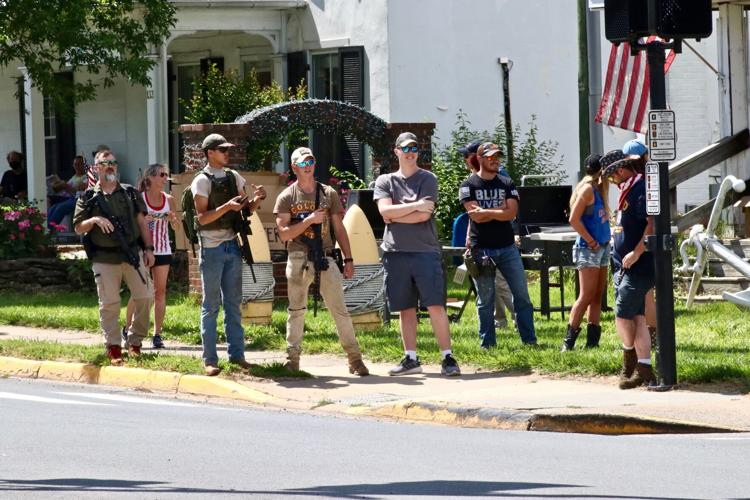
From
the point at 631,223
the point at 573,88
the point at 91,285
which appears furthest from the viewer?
the point at 573,88

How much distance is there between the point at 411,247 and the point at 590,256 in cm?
214

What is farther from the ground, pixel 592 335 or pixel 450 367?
pixel 592 335

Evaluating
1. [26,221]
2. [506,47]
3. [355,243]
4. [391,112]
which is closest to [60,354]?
[355,243]

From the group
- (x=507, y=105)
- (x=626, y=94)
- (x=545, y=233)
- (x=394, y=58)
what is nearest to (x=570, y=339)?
(x=545, y=233)

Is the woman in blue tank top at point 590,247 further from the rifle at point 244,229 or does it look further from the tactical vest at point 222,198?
the tactical vest at point 222,198

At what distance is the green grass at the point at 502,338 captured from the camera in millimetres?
12906

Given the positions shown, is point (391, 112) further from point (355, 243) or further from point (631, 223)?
point (631, 223)

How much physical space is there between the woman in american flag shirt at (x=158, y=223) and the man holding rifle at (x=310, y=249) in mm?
2913

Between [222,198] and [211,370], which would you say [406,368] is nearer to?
[211,370]

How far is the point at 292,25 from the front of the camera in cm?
2584

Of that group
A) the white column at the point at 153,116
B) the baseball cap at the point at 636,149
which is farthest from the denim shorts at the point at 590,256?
the white column at the point at 153,116

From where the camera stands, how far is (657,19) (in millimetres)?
11648

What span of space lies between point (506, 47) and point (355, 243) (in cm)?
1016

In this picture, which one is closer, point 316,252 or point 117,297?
point 316,252
